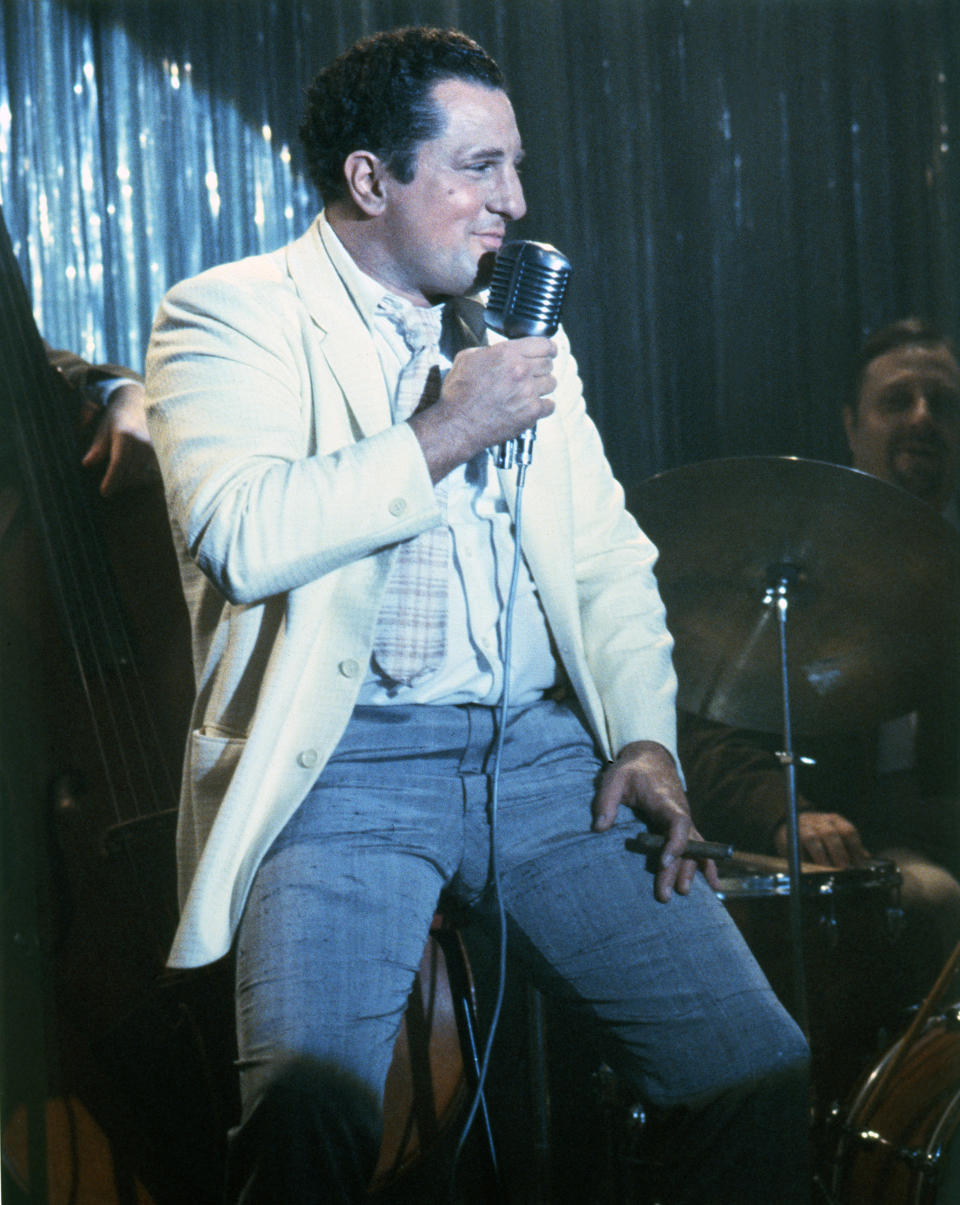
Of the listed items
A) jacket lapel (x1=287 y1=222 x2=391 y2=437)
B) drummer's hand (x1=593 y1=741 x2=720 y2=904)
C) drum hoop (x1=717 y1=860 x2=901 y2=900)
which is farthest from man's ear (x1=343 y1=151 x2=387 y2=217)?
drum hoop (x1=717 y1=860 x2=901 y2=900)

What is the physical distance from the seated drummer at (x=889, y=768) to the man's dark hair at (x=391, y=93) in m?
1.12

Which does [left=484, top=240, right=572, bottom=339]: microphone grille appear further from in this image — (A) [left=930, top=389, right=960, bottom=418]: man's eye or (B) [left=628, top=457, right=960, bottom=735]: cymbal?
(A) [left=930, top=389, right=960, bottom=418]: man's eye

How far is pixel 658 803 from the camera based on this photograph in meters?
1.25

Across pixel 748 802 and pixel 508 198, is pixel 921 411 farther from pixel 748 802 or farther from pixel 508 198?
pixel 508 198

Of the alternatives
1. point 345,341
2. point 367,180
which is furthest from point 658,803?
point 367,180

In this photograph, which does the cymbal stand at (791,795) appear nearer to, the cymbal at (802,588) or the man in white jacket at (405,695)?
the cymbal at (802,588)

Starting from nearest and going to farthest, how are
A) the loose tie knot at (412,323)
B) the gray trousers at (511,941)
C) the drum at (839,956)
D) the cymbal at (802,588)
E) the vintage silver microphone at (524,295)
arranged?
the gray trousers at (511,941), the vintage silver microphone at (524,295), the loose tie knot at (412,323), the cymbal at (802,588), the drum at (839,956)

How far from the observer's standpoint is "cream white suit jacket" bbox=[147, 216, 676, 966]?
1.10m

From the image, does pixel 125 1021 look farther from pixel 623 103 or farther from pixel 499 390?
pixel 623 103

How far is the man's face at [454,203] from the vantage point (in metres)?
1.37

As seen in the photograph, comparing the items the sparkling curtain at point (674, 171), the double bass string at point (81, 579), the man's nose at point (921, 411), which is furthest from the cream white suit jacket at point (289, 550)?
the man's nose at point (921, 411)

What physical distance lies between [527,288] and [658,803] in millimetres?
566

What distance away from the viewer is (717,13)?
230 cm

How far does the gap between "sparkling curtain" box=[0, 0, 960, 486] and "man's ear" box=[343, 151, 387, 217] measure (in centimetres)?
87
